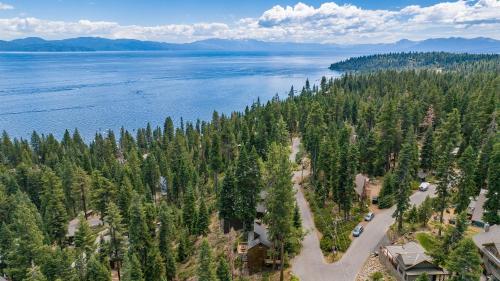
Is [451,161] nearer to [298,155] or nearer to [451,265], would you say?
[451,265]

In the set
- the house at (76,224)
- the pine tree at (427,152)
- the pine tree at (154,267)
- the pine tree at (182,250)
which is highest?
the pine tree at (427,152)

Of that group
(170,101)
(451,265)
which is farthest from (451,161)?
(170,101)

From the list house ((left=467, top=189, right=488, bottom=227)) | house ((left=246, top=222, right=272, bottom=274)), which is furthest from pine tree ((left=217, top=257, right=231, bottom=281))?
house ((left=467, top=189, right=488, bottom=227))

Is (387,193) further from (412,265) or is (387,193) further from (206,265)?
(206,265)

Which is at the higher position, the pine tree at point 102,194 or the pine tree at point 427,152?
the pine tree at point 427,152

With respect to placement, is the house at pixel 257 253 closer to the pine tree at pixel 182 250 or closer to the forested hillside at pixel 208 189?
the forested hillside at pixel 208 189

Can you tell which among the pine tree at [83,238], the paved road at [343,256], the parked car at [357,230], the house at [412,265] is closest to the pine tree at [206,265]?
the paved road at [343,256]
